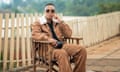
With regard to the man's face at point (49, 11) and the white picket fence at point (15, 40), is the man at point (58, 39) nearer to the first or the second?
the man's face at point (49, 11)

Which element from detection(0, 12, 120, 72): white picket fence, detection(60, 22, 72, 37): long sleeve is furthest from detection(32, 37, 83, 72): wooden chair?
detection(0, 12, 120, 72): white picket fence

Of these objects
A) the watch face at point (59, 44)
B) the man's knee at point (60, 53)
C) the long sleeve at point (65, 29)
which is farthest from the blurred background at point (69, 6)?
the man's knee at point (60, 53)

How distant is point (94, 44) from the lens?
14812mm

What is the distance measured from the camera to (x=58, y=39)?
7.22m

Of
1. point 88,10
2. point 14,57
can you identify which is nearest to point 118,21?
point 14,57

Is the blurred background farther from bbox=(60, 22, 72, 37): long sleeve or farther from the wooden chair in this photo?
the wooden chair

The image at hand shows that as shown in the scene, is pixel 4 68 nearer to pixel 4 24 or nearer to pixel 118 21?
pixel 4 24

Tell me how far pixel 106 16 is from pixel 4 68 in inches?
337

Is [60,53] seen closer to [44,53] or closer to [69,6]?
[44,53]

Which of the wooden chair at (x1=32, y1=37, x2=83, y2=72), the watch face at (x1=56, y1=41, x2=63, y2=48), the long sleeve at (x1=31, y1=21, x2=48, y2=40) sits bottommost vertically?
the wooden chair at (x1=32, y1=37, x2=83, y2=72)

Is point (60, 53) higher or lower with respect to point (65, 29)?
lower

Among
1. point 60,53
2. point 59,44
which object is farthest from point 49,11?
point 60,53

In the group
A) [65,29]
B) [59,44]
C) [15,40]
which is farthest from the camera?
[15,40]

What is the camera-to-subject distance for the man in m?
6.54
